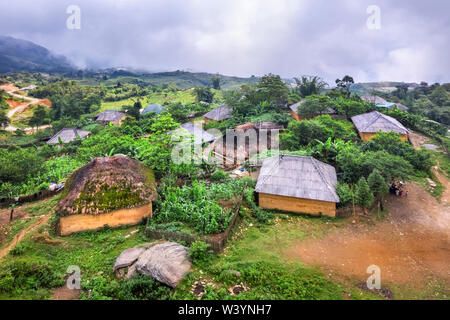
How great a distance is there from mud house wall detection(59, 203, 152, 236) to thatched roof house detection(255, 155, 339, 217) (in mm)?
5897

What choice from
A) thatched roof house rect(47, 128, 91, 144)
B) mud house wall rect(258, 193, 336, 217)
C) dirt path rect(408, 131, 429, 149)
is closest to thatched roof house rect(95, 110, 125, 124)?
thatched roof house rect(47, 128, 91, 144)

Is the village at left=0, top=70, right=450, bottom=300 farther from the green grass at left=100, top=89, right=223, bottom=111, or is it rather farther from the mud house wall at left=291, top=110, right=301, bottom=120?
the green grass at left=100, top=89, right=223, bottom=111

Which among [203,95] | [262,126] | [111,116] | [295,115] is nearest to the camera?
[262,126]

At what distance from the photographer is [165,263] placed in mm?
7664

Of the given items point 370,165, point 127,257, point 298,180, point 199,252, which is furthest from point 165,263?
point 370,165

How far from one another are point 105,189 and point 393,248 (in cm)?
1218

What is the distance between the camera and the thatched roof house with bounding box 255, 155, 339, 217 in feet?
38.8

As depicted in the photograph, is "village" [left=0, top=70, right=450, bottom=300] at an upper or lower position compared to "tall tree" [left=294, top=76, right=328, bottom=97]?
lower

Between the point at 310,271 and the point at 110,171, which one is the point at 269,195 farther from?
the point at 110,171

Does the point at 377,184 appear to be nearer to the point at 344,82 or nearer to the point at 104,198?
the point at 104,198

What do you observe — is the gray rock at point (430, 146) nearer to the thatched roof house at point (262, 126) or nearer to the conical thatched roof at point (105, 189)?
the thatched roof house at point (262, 126)

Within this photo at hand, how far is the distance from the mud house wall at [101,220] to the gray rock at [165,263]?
2774 mm
